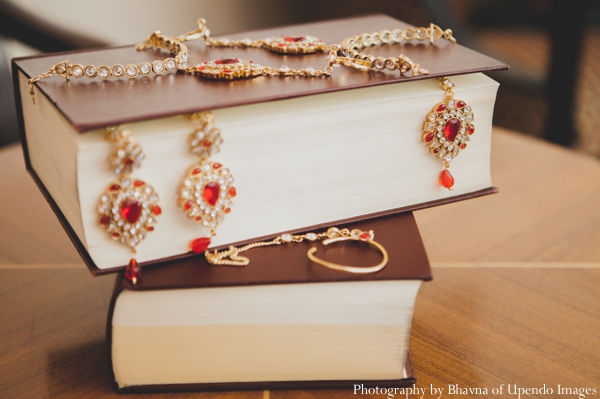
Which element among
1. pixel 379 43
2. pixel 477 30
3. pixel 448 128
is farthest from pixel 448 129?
pixel 477 30

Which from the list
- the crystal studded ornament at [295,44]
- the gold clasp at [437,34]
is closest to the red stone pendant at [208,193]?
the crystal studded ornament at [295,44]

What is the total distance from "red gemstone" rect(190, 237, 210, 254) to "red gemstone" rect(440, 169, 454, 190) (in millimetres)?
275

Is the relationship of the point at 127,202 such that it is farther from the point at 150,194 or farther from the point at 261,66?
the point at 261,66

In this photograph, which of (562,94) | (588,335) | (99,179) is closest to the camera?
(99,179)

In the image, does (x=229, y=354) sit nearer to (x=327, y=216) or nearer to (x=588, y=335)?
(x=327, y=216)

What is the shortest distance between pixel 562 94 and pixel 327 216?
1.36 meters

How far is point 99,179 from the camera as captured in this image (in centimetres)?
51

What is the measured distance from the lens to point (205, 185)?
0.55 meters

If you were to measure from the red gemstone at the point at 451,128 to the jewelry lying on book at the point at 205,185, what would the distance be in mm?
240

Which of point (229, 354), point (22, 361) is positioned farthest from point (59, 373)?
point (229, 354)

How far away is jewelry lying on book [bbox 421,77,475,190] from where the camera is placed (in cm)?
64

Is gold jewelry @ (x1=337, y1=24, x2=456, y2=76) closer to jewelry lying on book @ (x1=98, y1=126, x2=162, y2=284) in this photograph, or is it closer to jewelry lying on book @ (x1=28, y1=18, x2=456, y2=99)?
jewelry lying on book @ (x1=28, y1=18, x2=456, y2=99)

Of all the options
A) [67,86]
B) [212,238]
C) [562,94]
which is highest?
[67,86]

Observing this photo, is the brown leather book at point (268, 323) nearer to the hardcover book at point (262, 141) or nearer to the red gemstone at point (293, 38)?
the hardcover book at point (262, 141)
